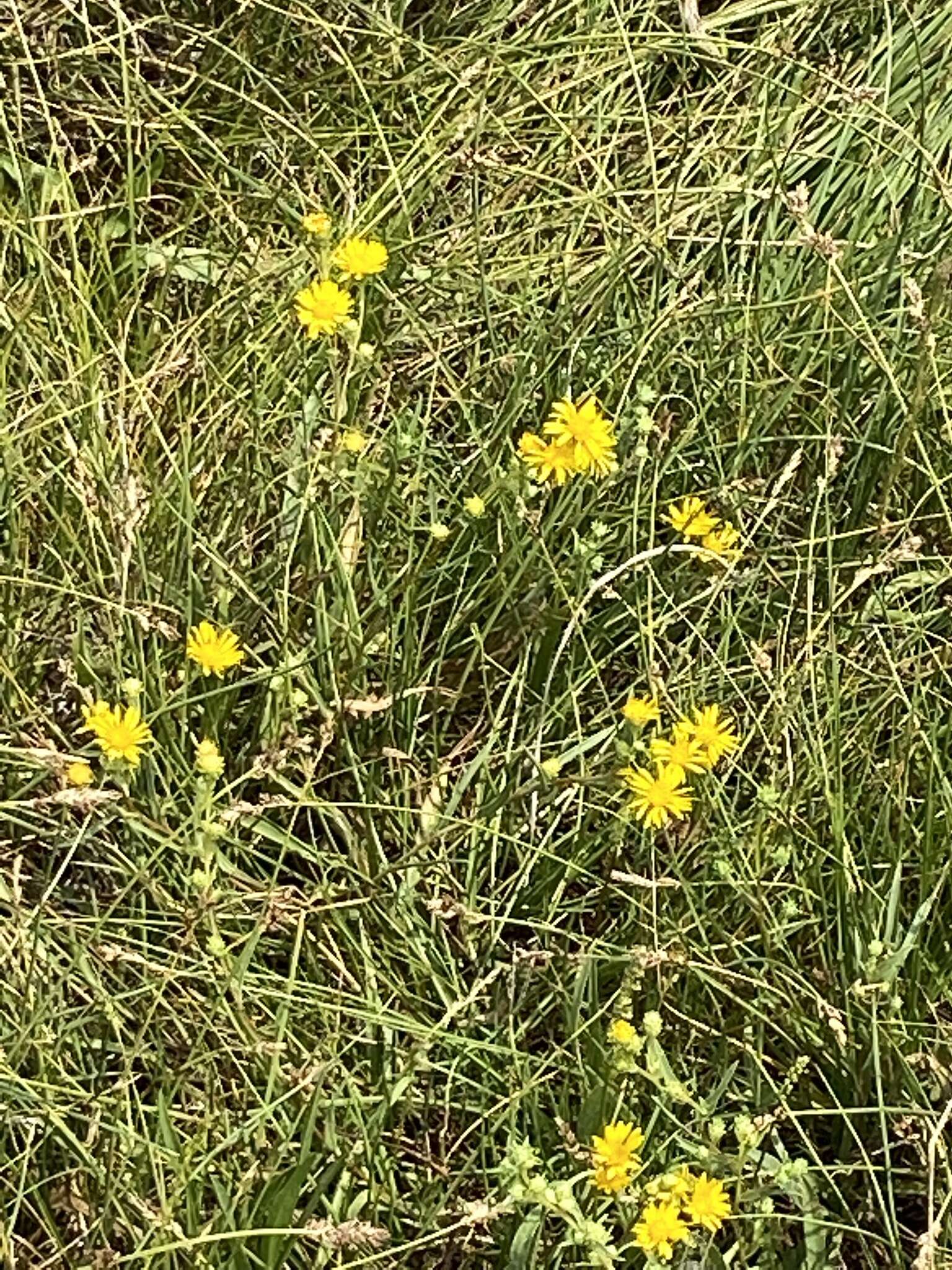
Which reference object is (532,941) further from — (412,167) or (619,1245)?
(412,167)

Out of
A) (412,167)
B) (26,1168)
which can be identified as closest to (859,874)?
(26,1168)

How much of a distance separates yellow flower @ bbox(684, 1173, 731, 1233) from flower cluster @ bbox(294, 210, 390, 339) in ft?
2.24

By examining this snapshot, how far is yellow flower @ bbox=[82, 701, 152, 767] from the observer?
1129 mm

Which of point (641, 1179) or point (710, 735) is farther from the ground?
point (710, 735)

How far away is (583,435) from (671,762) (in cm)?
28

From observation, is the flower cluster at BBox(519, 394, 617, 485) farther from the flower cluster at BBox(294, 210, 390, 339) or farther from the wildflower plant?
the wildflower plant

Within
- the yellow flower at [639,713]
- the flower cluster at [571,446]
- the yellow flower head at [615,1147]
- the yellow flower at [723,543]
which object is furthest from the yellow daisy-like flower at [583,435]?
the yellow flower head at [615,1147]

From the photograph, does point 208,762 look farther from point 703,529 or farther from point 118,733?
point 703,529

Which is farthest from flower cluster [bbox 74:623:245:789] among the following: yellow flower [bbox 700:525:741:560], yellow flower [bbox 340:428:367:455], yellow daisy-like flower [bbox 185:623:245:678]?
yellow flower [bbox 700:525:741:560]

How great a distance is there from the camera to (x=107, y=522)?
1373mm

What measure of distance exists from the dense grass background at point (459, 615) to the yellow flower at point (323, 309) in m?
0.07

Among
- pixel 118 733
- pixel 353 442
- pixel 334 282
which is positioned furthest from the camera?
pixel 334 282

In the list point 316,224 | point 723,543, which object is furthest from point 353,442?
point 723,543

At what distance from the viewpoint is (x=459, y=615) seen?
4.54 feet
